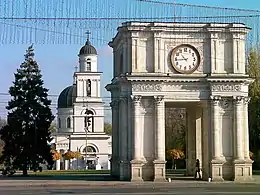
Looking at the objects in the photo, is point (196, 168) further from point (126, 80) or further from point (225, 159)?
point (126, 80)

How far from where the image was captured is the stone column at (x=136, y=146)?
47719mm

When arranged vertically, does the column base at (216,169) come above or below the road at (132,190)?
above

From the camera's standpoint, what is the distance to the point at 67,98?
12119 cm

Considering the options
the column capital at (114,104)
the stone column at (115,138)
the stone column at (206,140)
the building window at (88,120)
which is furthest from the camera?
the building window at (88,120)

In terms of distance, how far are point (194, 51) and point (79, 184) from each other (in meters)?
13.5

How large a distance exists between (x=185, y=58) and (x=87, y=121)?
6899cm

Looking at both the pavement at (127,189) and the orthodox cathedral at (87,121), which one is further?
→ the orthodox cathedral at (87,121)

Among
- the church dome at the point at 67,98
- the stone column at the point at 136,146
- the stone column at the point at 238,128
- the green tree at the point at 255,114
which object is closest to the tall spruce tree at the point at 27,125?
the stone column at the point at 136,146

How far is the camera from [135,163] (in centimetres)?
4772

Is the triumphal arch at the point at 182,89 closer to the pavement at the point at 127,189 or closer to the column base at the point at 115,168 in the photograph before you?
the pavement at the point at 127,189

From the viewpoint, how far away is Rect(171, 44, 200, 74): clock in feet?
161

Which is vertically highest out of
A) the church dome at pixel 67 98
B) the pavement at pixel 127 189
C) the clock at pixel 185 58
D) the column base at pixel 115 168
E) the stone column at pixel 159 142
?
the church dome at pixel 67 98

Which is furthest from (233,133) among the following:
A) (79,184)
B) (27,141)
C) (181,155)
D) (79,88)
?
(79,88)

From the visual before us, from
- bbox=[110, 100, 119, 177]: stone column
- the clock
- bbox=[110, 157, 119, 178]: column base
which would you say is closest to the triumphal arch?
the clock
